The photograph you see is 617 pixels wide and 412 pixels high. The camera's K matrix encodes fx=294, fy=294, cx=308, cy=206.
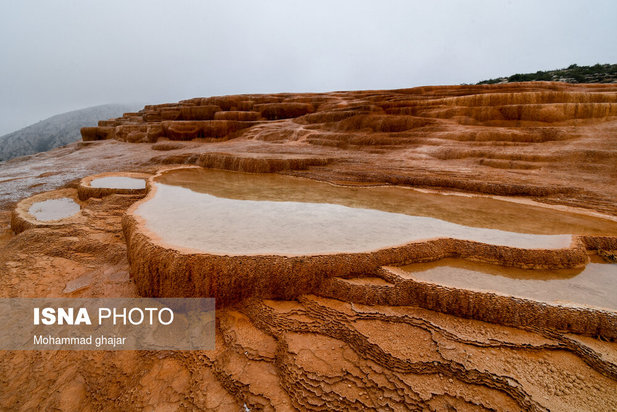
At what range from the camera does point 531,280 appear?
4.22 m

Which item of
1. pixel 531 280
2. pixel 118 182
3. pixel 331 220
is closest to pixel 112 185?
pixel 118 182

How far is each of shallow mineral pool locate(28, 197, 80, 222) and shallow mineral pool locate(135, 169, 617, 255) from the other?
2.38 meters

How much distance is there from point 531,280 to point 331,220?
3.22 meters

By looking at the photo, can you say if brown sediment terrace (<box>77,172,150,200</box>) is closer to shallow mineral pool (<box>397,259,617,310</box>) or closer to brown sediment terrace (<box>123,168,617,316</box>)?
brown sediment terrace (<box>123,168,617,316</box>)

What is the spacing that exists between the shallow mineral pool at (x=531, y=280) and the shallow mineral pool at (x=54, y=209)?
868 cm

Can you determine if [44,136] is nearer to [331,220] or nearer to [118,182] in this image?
[118,182]

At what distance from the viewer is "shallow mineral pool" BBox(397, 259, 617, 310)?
3.82 m

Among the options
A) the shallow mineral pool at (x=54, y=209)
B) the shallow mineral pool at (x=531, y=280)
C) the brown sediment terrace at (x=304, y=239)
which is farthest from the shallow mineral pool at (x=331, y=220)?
the shallow mineral pool at (x=54, y=209)

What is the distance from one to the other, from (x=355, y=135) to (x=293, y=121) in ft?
22.8

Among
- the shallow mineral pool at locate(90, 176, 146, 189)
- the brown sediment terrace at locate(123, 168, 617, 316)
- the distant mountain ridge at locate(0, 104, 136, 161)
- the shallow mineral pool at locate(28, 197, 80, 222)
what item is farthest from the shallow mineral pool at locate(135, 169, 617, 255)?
the distant mountain ridge at locate(0, 104, 136, 161)

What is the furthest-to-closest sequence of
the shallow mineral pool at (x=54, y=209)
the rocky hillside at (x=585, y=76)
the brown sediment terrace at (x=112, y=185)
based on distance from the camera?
1. the rocky hillside at (x=585, y=76)
2. the brown sediment terrace at (x=112, y=185)
3. the shallow mineral pool at (x=54, y=209)

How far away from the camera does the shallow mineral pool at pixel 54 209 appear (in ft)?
25.2

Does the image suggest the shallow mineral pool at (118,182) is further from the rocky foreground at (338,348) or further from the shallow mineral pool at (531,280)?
the shallow mineral pool at (531,280)

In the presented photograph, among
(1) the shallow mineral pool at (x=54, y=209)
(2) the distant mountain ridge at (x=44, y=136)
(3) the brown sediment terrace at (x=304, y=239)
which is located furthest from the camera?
(2) the distant mountain ridge at (x=44, y=136)
